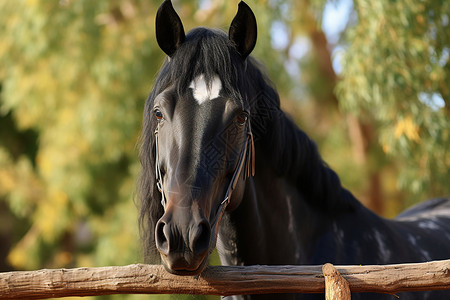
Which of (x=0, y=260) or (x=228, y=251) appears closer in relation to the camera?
(x=228, y=251)

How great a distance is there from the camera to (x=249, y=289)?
7.09ft

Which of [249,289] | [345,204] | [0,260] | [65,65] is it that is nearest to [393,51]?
[345,204]

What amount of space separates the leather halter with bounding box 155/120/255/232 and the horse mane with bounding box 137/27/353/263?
125 millimetres

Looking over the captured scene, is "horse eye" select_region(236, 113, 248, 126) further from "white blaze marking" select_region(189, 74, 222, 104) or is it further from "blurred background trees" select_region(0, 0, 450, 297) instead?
"blurred background trees" select_region(0, 0, 450, 297)

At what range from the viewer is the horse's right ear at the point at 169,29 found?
7.95ft

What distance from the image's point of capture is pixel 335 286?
209 centimetres

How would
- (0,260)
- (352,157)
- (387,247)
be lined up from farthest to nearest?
(0,260) < (352,157) < (387,247)

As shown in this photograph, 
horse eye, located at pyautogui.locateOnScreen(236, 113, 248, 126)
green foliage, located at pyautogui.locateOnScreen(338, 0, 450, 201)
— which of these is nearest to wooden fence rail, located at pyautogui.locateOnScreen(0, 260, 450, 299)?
horse eye, located at pyautogui.locateOnScreen(236, 113, 248, 126)

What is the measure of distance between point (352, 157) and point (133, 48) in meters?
5.20

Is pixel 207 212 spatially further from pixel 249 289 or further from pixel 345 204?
pixel 345 204

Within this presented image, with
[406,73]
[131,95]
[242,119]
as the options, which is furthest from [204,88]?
[131,95]

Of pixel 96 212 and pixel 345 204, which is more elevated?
pixel 345 204

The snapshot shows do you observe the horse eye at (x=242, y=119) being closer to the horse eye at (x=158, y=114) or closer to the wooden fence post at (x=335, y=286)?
the horse eye at (x=158, y=114)

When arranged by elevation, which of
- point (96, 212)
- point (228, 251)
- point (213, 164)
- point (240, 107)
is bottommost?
point (96, 212)
